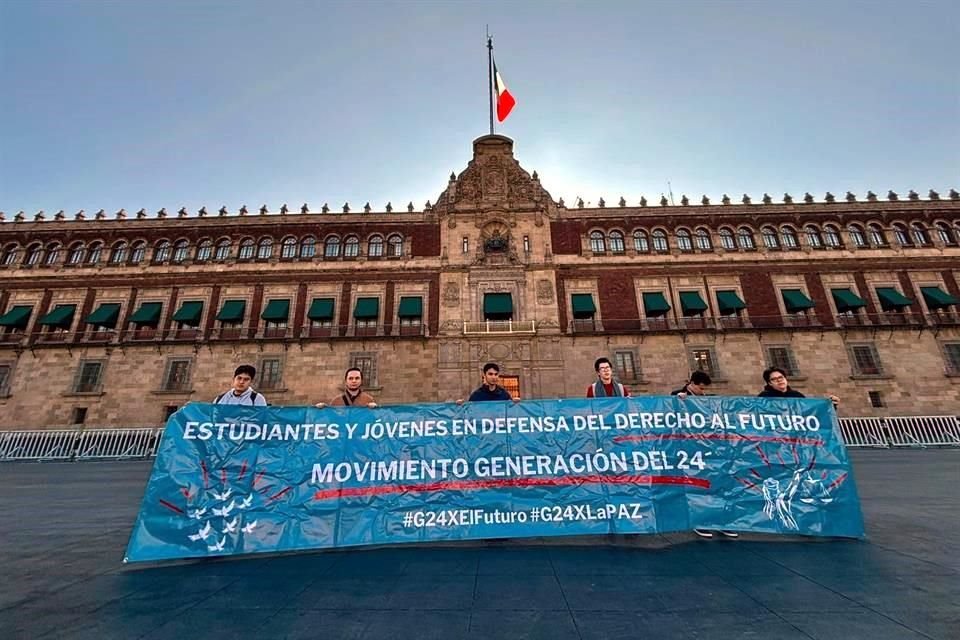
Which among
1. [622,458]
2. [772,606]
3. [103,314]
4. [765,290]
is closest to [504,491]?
[622,458]

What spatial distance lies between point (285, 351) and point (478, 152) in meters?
16.9

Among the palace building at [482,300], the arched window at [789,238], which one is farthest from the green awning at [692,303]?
the arched window at [789,238]

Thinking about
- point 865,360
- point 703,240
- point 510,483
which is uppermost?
point 703,240

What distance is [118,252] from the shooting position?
22.9m

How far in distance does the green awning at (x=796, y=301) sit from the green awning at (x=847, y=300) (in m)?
1.69

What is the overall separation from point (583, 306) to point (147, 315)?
2422cm

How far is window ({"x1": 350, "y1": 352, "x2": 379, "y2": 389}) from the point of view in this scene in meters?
20.0

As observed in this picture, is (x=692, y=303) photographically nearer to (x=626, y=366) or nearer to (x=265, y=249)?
(x=626, y=366)

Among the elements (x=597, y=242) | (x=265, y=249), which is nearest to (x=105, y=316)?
(x=265, y=249)

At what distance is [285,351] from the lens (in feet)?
67.5

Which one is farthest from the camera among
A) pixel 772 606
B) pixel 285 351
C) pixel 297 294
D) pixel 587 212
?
pixel 587 212

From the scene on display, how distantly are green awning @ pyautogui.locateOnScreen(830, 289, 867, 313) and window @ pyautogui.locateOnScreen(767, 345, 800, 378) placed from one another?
4274 millimetres

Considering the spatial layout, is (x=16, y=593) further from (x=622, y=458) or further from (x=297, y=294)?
(x=297, y=294)

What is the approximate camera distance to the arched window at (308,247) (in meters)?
23.1
